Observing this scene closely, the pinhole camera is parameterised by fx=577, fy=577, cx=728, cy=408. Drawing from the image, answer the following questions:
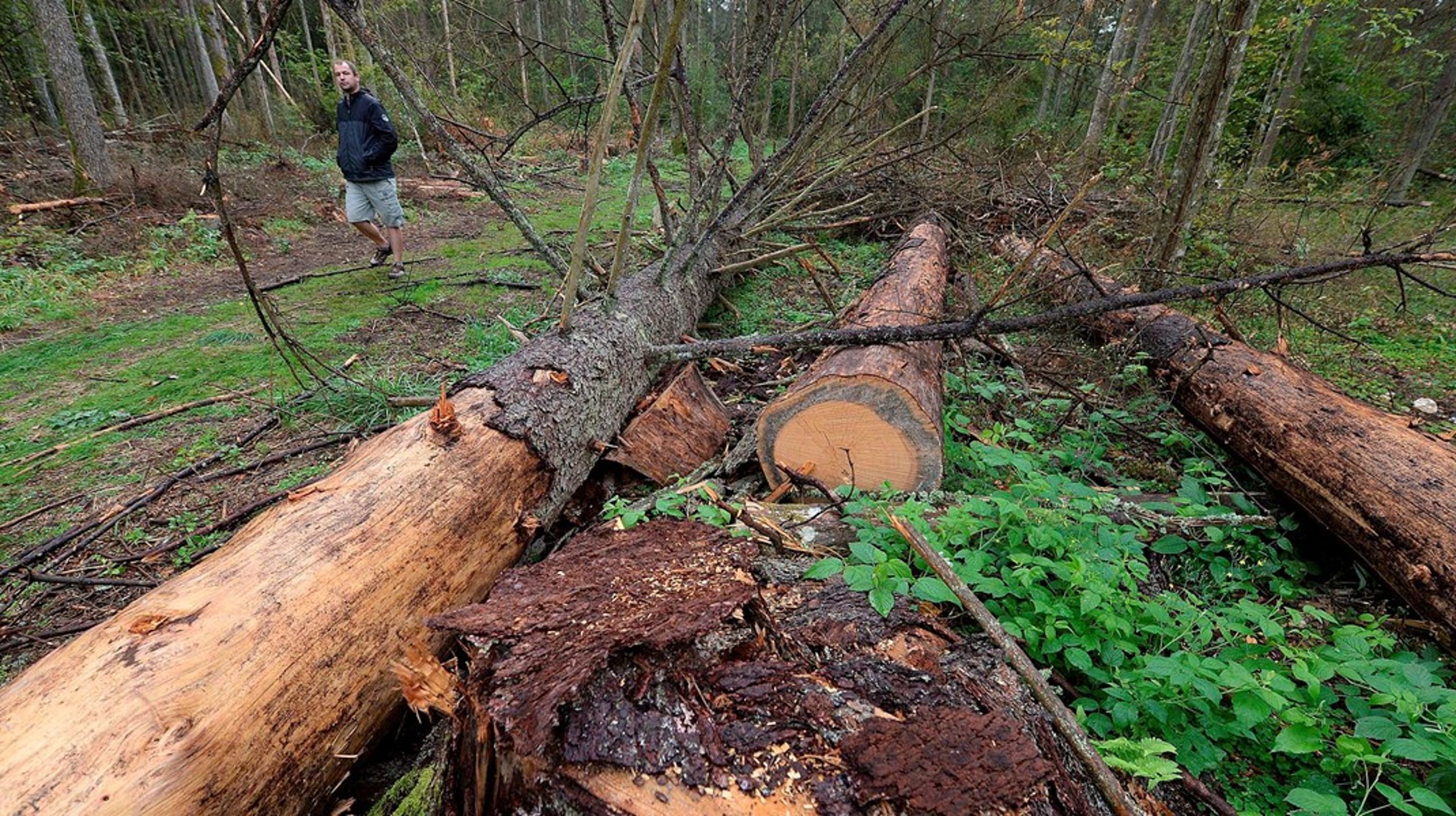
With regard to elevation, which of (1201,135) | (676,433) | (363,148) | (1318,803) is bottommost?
(676,433)

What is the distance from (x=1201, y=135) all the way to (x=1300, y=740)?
15.9ft

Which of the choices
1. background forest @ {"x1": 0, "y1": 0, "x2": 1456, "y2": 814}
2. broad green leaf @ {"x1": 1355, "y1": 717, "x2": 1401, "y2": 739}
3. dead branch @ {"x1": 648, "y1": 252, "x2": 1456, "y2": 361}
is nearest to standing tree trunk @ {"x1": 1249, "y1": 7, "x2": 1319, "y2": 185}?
background forest @ {"x1": 0, "y1": 0, "x2": 1456, "y2": 814}

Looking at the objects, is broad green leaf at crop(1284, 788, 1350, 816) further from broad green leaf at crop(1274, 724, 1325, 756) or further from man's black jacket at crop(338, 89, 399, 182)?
man's black jacket at crop(338, 89, 399, 182)

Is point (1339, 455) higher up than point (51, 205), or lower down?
lower down

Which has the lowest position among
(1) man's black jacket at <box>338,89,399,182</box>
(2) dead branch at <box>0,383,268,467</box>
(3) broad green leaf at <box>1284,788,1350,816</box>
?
(2) dead branch at <box>0,383,268,467</box>

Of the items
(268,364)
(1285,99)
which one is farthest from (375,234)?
(1285,99)

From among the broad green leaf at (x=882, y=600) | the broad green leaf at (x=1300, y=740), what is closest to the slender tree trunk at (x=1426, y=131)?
the broad green leaf at (x=1300, y=740)

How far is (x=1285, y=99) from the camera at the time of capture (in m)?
10.6

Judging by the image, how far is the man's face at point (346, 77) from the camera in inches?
195

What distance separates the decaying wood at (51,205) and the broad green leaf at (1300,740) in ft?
36.7

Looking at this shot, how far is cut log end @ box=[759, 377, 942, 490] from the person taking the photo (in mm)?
2428

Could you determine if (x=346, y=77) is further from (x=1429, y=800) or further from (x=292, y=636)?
(x=1429, y=800)

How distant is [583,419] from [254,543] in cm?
119

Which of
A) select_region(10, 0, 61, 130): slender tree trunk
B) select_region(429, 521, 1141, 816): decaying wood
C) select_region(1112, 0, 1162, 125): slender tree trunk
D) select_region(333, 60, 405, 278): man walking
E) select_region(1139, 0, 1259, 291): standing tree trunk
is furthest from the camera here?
select_region(1112, 0, 1162, 125): slender tree trunk
